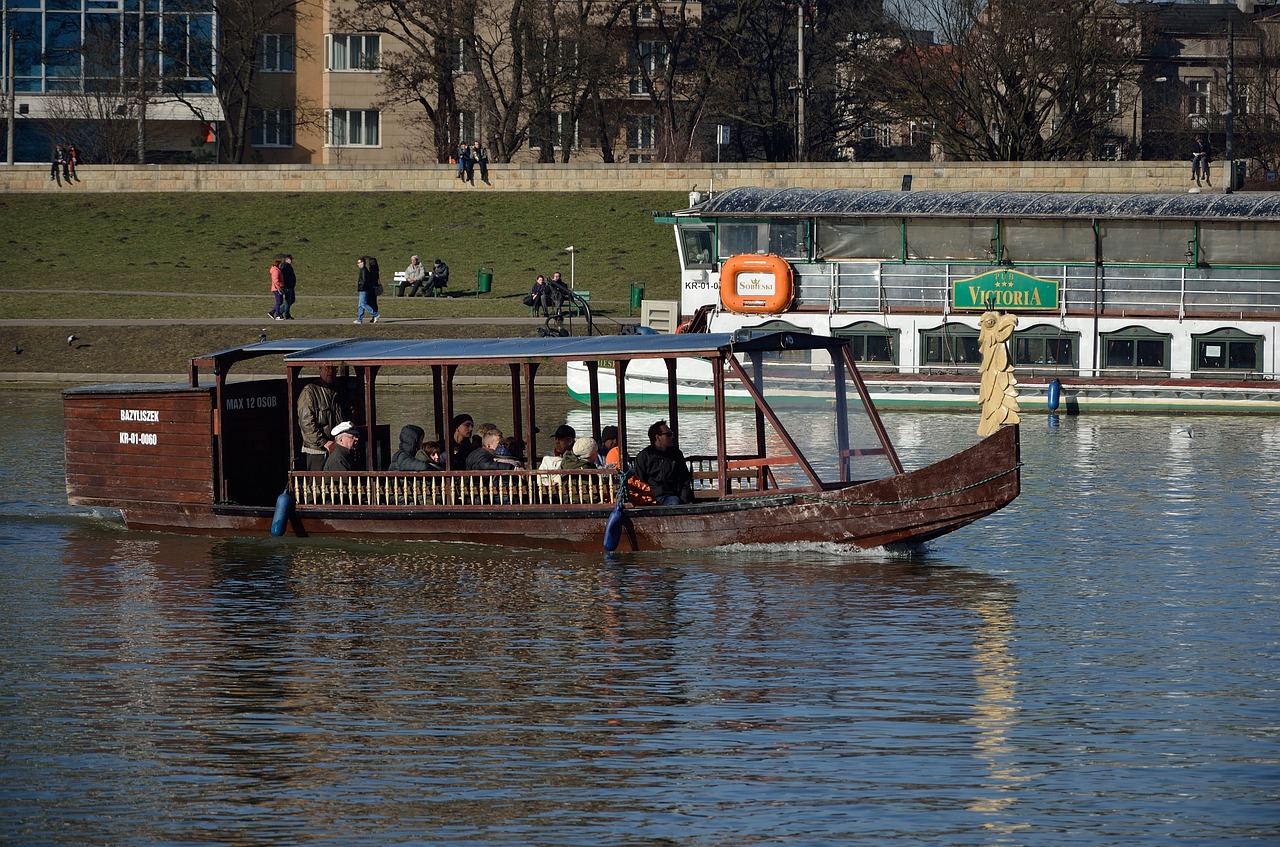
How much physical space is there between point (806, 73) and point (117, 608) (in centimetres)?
6426

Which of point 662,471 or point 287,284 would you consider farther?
point 287,284

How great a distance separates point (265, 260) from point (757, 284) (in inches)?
991

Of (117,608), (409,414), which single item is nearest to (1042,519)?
(117,608)

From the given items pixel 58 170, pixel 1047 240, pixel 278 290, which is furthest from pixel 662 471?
pixel 58 170

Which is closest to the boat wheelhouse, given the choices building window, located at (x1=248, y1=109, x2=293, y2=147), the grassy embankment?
the grassy embankment

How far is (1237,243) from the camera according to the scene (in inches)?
1576

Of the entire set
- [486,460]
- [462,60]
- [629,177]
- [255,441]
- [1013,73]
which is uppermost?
[462,60]

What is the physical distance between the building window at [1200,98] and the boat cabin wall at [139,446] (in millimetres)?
72090

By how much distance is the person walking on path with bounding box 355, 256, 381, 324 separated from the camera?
4559cm

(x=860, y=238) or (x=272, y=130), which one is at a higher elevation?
(x=272, y=130)

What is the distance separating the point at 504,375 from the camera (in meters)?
43.9

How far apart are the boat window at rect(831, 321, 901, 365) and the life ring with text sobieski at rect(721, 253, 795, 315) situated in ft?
5.27

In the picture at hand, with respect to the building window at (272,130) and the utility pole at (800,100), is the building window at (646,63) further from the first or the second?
the building window at (272,130)

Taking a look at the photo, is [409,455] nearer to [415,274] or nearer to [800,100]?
[415,274]
